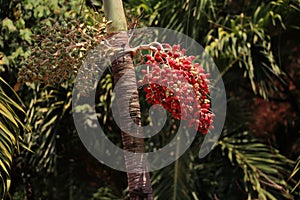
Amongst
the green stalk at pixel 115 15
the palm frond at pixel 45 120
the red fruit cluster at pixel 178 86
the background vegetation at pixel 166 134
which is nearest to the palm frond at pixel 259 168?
the background vegetation at pixel 166 134

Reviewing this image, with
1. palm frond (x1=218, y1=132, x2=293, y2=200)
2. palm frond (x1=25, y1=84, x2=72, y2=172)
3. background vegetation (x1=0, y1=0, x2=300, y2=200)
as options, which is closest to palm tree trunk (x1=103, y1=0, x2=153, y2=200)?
background vegetation (x1=0, y1=0, x2=300, y2=200)

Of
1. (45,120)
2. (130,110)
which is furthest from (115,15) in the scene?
(45,120)

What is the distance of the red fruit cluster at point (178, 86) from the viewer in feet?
6.50

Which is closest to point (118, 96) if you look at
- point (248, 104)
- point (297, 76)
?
point (248, 104)

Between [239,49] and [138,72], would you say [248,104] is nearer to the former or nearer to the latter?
[239,49]

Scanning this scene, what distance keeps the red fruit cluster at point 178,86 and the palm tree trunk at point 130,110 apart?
6cm

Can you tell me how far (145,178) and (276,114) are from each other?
410 cm

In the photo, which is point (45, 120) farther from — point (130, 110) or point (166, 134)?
point (130, 110)

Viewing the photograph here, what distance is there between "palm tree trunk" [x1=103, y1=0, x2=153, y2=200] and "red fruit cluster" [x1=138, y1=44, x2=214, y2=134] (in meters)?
0.06

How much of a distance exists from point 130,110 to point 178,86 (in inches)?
7.9

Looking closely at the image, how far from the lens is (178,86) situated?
198 cm

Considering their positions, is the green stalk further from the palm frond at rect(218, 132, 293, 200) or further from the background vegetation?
the palm frond at rect(218, 132, 293, 200)

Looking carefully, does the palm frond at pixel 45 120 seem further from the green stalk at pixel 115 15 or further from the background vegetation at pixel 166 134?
the green stalk at pixel 115 15

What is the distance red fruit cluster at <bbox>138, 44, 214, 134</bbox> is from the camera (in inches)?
78.0
